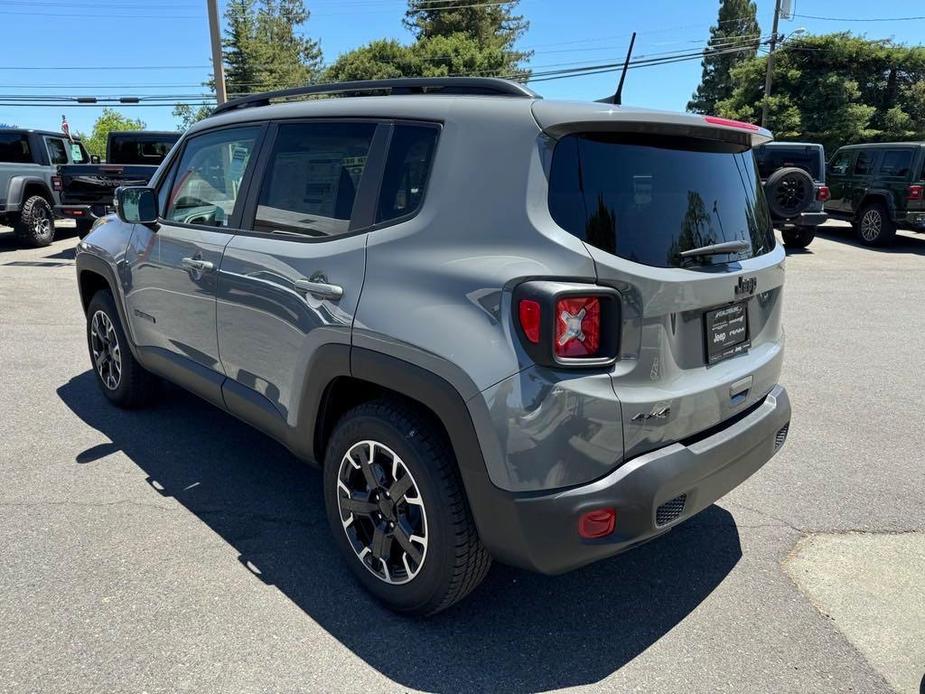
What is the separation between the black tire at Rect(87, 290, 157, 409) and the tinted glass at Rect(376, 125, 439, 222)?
260 centimetres

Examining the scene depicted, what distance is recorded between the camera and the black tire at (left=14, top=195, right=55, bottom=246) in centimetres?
1252

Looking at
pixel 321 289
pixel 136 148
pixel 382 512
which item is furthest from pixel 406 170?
pixel 136 148

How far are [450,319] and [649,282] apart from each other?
0.63 m

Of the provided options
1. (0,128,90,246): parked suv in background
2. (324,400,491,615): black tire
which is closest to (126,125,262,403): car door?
(324,400,491,615): black tire

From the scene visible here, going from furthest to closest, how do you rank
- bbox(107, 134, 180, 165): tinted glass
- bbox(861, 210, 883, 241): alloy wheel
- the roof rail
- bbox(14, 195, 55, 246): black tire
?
bbox(861, 210, 883, 241): alloy wheel, bbox(107, 134, 180, 165): tinted glass, bbox(14, 195, 55, 246): black tire, the roof rail

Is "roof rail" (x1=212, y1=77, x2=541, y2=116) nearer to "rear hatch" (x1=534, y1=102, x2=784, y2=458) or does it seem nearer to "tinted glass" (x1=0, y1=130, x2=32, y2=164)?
"rear hatch" (x1=534, y1=102, x2=784, y2=458)

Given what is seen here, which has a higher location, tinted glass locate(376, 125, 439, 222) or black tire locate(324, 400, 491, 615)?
tinted glass locate(376, 125, 439, 222)

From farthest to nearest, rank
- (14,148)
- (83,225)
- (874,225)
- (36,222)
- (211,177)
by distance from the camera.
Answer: (874,225), (83,225), (36,222), (14,148), (211,177)

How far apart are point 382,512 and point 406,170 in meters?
1.26

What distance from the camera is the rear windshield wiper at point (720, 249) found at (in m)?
2.29

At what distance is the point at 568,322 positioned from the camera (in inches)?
79.0

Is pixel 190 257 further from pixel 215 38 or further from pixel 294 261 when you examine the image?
pixel 215 38

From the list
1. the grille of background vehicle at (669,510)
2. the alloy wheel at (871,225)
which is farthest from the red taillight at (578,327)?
the alloy wheel at (871,225)

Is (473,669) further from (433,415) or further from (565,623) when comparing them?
(433,415)
